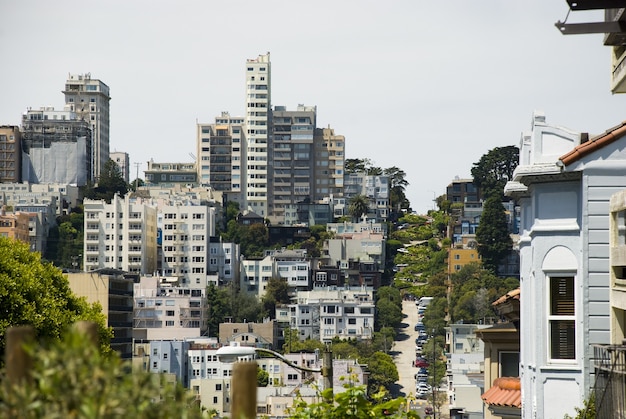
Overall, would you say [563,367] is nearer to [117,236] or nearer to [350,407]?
[350,407]

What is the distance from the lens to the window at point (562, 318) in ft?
73.0

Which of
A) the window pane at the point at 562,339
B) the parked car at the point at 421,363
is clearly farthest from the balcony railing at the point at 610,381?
the parked car at the point at 421,363

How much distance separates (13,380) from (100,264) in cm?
18447

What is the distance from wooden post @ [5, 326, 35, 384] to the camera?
819cm

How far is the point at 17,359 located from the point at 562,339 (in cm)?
1528

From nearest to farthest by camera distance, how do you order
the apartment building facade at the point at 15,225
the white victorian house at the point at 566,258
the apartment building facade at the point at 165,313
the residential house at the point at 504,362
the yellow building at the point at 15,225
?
the white victorian house at the point at 566,258 < the residential house at the point at 504,362 < the apartment building facade at the point at 165,313 < the yellow building at the point at 15,225 < the apartment building facade at the point at 15,225

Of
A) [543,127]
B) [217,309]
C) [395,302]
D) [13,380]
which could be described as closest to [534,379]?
[543,127]

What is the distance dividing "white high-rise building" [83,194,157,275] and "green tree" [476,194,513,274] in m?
45.5

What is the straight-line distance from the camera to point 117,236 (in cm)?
19025

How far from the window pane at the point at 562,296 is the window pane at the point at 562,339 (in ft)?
0.57

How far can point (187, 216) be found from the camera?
7820 inches

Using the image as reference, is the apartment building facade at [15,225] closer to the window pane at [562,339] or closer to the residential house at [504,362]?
the residential house at [504,362]

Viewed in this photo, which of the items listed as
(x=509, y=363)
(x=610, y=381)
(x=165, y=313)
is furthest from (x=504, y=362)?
(x=165, y=313)

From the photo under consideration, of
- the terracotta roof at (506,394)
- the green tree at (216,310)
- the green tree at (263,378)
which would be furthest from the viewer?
the green tree at (216,310)
